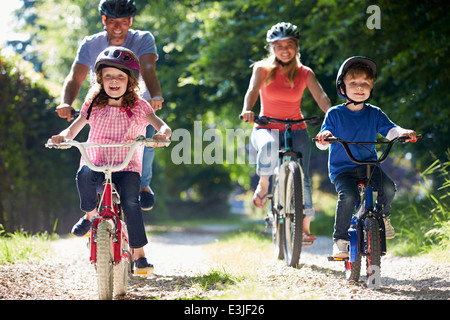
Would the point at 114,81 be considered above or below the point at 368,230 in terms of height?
above

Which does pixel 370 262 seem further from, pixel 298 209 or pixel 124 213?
pixel 124 213

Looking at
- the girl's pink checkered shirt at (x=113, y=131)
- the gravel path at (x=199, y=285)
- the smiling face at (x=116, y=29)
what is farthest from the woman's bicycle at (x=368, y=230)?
the smiling face at (x=116, y=29)

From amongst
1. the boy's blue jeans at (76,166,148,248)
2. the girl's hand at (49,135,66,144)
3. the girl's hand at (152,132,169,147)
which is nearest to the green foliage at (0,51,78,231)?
the boy's blue jeans at (76,166,148,248)

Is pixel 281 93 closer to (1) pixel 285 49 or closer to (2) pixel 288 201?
(1) pixel 285 49

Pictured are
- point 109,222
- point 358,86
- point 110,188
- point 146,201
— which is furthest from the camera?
point 146,201

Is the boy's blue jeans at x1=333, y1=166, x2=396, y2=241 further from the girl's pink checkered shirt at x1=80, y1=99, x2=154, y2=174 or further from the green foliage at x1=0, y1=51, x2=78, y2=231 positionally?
the green foliage at x1=0, y1=51, x2=78, y2=231

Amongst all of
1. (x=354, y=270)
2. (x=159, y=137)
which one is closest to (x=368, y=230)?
(x=354, y=270)

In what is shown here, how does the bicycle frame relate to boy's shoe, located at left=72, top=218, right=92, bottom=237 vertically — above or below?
above

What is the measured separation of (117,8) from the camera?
5.34m

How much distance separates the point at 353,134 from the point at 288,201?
1211mm

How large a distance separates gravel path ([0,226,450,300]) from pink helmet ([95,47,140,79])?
1633 mm

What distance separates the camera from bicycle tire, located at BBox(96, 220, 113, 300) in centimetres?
380

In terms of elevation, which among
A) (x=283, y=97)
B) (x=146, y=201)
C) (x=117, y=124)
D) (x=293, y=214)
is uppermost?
(x=283, y=97)

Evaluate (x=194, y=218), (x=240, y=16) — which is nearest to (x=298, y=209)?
(x=240, y=16)
